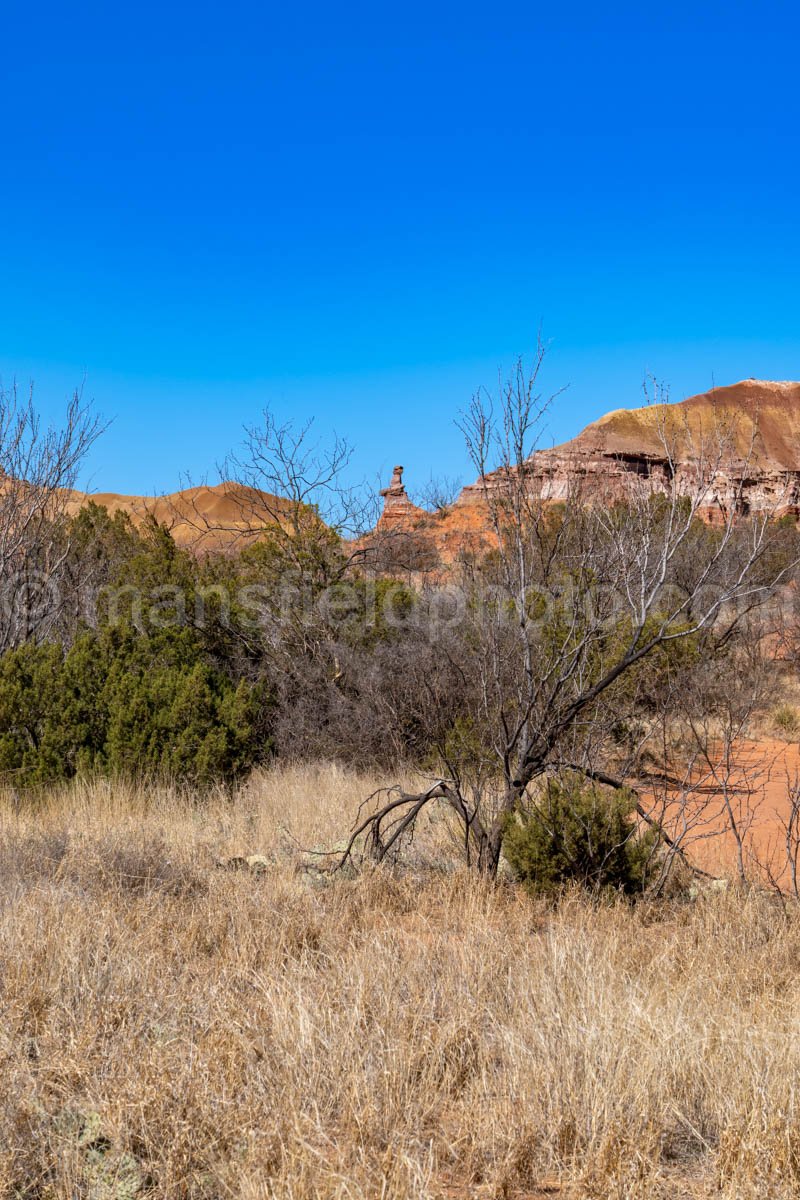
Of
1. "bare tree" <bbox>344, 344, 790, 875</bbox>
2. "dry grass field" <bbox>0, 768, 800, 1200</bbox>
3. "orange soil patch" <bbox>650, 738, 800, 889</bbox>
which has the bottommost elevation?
"orange soil patch" <bbox>650, 738, 800, 889</bbox>

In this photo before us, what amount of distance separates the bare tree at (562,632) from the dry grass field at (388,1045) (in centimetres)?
100

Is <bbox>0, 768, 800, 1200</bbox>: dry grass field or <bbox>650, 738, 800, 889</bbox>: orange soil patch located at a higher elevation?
<bbox>0, 768, 800, 1200</bbox>: dry grass field

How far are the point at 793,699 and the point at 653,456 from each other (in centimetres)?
3823

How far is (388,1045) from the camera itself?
317 cm

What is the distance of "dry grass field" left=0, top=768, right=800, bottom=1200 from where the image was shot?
258cm

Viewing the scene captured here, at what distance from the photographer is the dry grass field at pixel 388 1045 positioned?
8.46 ft

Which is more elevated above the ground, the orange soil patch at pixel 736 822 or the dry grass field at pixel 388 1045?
the dry grass field at pixel 388 1045

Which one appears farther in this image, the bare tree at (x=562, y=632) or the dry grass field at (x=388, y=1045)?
the bare tree at (x=562, y=632)

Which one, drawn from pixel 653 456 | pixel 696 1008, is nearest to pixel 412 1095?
pixel 696 1008

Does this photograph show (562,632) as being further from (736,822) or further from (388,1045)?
(388,1045)

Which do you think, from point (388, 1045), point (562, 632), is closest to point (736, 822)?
point (562, 632)

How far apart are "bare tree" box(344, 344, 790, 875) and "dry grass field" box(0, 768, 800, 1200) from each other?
3.29 ft

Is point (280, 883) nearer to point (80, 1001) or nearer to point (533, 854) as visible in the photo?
point (533, 854)

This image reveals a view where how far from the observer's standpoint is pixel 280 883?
207 inches
